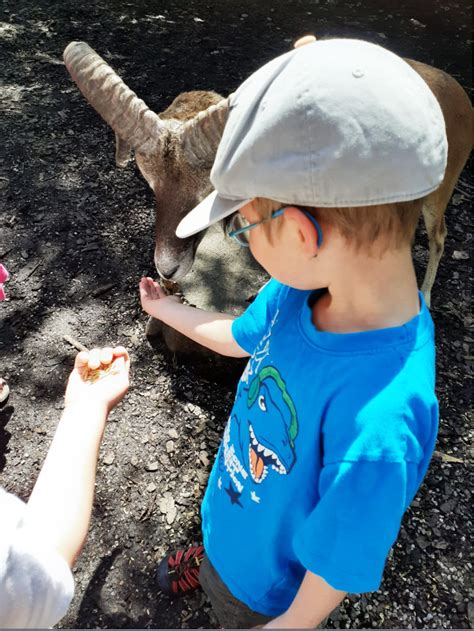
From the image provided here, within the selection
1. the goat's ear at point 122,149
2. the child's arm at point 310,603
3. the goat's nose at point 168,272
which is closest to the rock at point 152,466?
the goat's nose at point 168,272

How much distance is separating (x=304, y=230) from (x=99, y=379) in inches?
38.0

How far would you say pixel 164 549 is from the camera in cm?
300

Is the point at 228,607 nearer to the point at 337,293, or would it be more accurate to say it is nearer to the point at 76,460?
the point at 76,460

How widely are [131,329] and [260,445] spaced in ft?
8.89

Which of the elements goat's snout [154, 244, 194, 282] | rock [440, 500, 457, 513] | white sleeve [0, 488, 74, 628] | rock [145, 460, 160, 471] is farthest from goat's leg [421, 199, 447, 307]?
white sleeve [0, 488, 74, 628]

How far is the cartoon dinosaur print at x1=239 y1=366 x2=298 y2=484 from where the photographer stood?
1.52m

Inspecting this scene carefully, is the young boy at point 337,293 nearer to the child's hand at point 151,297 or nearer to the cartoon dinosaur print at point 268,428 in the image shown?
the cartoon dinosaur print at point 268,428

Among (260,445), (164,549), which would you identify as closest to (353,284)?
(260,445)

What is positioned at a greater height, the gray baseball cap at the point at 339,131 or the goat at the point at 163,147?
the gray baseball cap at the point at 339,131

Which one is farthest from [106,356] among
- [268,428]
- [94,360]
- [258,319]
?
[268,428]

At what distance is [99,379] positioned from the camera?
187 centimetres

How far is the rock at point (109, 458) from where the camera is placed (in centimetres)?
336

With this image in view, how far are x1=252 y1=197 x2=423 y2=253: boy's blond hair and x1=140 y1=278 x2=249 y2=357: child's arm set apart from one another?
0.78 m

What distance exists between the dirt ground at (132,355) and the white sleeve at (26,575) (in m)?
1.76
